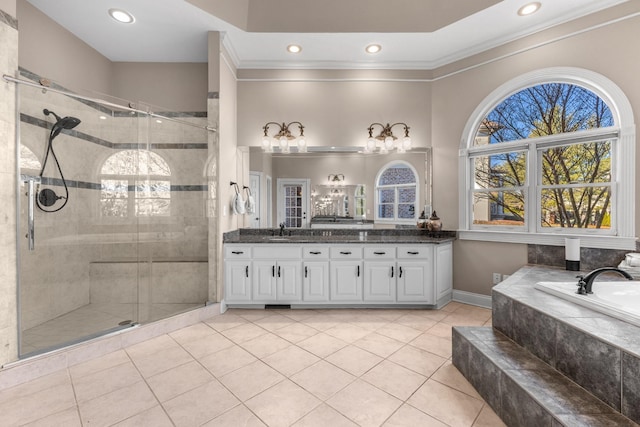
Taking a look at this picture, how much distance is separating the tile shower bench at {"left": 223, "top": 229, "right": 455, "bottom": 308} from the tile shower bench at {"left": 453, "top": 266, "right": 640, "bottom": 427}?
1.07 metres

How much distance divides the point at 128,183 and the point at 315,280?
7.55 ft

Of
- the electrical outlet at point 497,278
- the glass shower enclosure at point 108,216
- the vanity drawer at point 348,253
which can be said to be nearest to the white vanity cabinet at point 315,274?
the vanity drawer at point 348,253

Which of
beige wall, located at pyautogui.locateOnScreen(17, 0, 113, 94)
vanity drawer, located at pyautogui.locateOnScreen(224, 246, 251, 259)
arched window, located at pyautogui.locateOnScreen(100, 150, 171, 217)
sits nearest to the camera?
beige wall, located at pyautogui.locateOnScreen(17, 0, 113, 94)

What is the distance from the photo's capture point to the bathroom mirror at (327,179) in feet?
11.6

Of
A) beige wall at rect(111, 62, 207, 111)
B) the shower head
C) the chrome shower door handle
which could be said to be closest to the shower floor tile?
the chrome shower door handle

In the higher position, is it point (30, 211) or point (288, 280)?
point (30, 211)

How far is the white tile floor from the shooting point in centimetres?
147

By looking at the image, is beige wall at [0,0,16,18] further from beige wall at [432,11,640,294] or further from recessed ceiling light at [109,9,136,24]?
beige wall at [432,11,640,294]

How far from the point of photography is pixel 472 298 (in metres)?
3.20

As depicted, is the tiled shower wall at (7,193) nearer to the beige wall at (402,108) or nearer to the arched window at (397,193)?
the beige wall at (402,108)

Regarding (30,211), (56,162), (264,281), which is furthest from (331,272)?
(56,162)

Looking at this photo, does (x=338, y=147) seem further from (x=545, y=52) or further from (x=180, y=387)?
(x=180, y=387)

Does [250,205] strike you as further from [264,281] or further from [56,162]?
[56,162]

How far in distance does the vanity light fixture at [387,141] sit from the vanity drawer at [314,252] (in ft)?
Answer: 4.80
